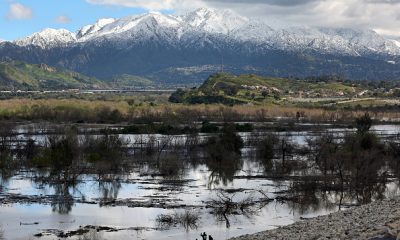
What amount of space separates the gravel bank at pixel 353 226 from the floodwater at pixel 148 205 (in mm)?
4856

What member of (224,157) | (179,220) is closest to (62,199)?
(179,220)

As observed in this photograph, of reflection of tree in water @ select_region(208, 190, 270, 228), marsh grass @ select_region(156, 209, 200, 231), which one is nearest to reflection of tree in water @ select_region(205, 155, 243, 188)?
reflection of tree in water @ select_region(208, 190, 270, 228)

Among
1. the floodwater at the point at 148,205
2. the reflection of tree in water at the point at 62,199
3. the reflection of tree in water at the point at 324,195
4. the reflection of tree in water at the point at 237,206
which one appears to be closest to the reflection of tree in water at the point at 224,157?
the floodwater at the point at 148,205

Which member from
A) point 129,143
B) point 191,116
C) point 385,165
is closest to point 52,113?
point 191,116

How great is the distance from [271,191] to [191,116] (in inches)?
4978

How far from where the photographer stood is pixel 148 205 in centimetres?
6034

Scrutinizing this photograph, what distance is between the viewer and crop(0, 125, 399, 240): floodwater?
162ft

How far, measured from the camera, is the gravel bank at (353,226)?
32.0 meters

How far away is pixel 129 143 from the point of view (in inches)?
4919

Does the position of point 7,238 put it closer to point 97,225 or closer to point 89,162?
point 97,225

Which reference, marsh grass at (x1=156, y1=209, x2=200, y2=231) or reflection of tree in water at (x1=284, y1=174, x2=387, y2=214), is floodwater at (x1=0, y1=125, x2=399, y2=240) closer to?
reflection of tree in water at (x1=284, y1=174, x2=387, y2=214)

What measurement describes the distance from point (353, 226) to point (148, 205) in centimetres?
2552

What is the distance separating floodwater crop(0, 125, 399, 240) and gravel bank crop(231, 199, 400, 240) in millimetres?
4856

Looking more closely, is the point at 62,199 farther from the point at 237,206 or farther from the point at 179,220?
the point at 237,206
